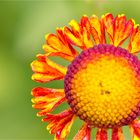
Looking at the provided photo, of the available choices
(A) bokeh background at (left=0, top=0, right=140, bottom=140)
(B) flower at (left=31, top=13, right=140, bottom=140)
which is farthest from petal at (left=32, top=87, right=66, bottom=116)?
(A) bokeh background at (left=0, top=0, right=140, bottom=140)

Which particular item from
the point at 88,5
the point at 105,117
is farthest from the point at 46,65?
the point at 88,5

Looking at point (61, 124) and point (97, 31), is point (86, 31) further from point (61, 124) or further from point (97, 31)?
point (61, 124)

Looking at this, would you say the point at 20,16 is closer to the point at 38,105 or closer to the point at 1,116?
the point at 1,116

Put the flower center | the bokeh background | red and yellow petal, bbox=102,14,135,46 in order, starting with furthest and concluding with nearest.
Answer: the bokeh background → red and yellow petal, bbox=102,14,135,46 → the flower center

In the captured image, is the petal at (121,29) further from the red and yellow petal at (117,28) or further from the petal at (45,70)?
the petal at (45,70)

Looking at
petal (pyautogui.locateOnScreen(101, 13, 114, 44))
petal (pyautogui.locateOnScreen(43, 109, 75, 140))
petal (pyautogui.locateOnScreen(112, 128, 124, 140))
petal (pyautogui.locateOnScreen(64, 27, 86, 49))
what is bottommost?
petal (pyautogui.locateOnScreen(112, 128, 124, 140))

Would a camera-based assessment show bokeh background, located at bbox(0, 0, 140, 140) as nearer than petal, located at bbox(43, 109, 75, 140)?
No

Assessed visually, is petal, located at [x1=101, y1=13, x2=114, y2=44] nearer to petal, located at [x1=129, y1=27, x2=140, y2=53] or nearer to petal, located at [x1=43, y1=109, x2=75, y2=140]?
petal, located at [x1=129, y1=27, x2=140, y2=53]
